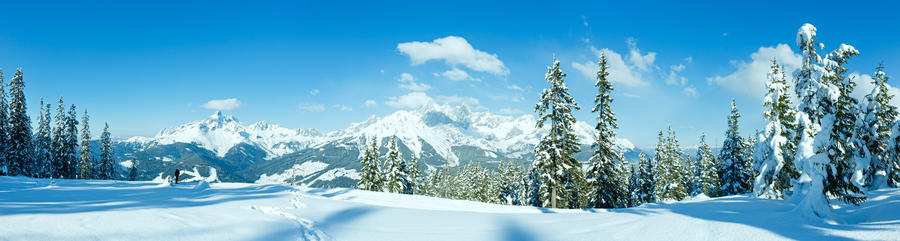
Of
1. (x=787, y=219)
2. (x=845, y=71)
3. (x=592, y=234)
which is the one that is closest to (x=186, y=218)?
(x=592, y=234)

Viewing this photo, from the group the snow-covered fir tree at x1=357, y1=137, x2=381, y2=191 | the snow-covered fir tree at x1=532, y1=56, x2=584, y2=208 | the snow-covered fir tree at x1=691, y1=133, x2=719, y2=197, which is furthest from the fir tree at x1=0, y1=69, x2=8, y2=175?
the snow-covered fir tree at x1=691, y1=133, x2=719, y2=197

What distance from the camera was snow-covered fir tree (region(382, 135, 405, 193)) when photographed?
46.9 metres

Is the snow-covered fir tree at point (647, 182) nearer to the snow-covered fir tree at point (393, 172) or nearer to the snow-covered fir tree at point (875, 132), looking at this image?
the snow-covered fir tree at point (875, 132)

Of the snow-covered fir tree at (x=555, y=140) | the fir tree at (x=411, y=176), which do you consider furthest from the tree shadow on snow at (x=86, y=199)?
the fir tree at (x=411, y=176)

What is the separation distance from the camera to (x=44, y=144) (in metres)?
47.7

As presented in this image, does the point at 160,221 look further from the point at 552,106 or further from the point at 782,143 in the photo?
the point at 782,143

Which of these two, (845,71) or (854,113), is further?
(854,113)

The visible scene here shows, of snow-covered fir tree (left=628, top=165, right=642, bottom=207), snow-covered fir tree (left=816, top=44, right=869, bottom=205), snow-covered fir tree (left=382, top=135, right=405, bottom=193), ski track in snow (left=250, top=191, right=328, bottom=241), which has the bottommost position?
snow-covered fir tree (left=628, top=165, right=642, bottom=207)

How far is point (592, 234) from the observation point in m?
6.20

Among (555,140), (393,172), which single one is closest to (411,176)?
(393,172)

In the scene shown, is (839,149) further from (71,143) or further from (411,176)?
(71,143)

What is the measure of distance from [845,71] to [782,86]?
252 cm

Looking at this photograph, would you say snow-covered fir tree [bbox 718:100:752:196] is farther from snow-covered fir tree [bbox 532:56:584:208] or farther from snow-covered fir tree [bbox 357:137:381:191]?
snow-covered fir tree [bbox 357:137:381:191]

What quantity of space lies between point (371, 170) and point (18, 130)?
3888 centimetres
